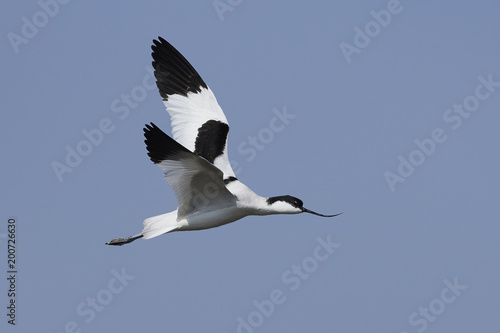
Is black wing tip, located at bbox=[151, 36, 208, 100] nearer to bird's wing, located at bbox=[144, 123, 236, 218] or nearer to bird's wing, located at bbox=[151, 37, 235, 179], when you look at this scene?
bird's wing, located at bbox=[151, 37, 235, 179]

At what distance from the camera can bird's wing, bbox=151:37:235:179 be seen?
16.2 meters

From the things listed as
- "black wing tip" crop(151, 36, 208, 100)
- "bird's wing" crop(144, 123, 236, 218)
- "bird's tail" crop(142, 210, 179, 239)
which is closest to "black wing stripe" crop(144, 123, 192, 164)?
"bird's wing" crop(144, 123, 236, 218)

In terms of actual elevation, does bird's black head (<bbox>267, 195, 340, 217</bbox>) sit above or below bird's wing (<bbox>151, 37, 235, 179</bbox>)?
below

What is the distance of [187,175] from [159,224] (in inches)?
55.9

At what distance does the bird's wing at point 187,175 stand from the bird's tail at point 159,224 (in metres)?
0.18

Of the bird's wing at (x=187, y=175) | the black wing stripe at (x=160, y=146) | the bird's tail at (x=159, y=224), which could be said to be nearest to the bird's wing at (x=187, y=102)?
the bird's tail at (x=159, y=224)

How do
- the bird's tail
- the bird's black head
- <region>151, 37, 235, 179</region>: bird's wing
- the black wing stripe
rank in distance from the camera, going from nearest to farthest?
the black wing stripe < the bird's tail < the bird's black head < <region>151, 37, 235, 179</region>: bird's wing

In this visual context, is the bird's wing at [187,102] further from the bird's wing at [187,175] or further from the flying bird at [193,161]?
the bird's wing at [187,175]

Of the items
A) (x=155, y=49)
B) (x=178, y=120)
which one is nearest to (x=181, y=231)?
(x=178, y=120)

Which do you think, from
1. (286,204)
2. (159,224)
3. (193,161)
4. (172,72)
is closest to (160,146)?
(193,161)

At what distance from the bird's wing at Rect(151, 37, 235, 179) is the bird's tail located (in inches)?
85.3

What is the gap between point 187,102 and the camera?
56.2 ft

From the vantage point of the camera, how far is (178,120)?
1673 centimetres

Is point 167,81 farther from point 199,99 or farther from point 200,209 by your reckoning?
point 200,209
